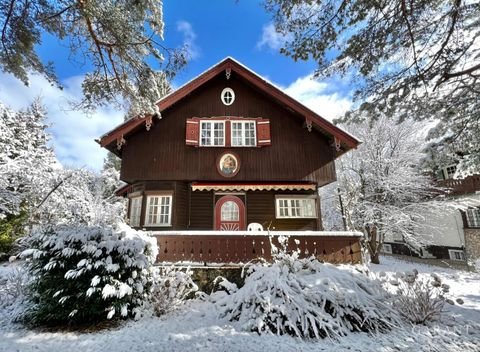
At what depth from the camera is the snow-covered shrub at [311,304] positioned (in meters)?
4.64

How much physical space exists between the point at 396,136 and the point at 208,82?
12751mm

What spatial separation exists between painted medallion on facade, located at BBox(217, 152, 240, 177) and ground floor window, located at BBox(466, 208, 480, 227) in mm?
15967

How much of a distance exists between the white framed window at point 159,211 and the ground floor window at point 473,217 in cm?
1871

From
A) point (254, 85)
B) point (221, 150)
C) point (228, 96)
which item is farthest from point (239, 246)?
point (254, 85)

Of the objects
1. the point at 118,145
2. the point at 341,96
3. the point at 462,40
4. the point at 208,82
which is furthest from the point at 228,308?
the point at 208,82

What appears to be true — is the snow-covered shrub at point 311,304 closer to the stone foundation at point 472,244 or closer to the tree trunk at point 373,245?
the tree trunk at point 373,245

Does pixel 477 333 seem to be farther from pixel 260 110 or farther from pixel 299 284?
pixel 260 110

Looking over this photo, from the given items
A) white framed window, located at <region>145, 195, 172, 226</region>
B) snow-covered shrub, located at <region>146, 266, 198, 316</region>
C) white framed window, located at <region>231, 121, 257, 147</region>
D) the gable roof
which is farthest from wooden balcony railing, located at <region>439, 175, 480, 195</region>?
snow-covered shrub, located at <region>146, 266, 198, 316</region>

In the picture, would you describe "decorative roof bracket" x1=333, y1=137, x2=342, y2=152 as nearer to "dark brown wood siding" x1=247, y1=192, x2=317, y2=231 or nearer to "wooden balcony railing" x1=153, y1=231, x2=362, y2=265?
"dark brown wood siding" x1=247, y1=192, x2=317, y2=231

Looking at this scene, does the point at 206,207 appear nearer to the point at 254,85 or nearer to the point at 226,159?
the point at 226,159

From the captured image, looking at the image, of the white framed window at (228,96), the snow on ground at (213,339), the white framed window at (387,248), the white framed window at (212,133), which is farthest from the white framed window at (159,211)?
the white framed window at (387,248)

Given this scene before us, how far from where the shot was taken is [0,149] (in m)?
10.9

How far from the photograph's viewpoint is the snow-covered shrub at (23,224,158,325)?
16.8 feet

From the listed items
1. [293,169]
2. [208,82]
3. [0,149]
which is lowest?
[293,169]
